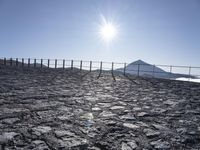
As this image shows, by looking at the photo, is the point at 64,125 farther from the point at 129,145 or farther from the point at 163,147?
the point at 163,147

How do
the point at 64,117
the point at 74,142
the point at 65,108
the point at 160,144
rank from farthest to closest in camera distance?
the point at 65,108, the point at 64,117, the point at 160,144, the point at 74,142

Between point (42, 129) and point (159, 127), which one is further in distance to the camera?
point (159, 127)

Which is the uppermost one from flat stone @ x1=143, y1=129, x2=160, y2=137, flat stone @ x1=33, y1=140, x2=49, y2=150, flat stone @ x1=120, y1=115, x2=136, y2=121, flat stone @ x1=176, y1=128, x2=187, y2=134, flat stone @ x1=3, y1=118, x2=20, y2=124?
flat stone @ x1=3, y1=118, x2=20, y2=124

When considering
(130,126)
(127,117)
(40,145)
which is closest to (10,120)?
(40,145)

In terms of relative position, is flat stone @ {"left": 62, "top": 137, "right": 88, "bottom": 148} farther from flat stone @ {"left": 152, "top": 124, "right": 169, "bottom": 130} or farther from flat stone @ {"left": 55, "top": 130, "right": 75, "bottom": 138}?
flat stone @ {"left": 152, "top": 124, "right": 169, "bottom": 130}

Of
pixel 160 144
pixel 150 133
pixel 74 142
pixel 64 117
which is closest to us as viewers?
pixel 74 142

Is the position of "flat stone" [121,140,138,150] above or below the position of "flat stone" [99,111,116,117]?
below

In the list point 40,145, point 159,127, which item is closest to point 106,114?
point 159,127

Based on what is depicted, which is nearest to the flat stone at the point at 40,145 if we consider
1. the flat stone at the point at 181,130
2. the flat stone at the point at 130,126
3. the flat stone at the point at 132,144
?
the flat stone at the point at 132,144

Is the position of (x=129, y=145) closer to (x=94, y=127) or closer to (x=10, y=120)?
(x=94, y=127)

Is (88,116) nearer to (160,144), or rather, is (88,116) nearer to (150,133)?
(150,133)

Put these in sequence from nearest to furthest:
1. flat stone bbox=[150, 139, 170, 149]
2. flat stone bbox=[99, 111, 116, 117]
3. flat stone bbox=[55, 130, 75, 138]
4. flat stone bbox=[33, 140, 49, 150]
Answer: flat stone bbox=[33, 140, 49, 150] → flat stone bbox=[150, 139, 170, 149] → flat stone bbox=[55, 130, 75, 138] → flat stone bbox=[99, 111, 116, 117]

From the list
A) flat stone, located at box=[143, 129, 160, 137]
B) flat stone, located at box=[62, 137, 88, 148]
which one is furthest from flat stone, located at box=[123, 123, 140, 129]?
flat stone, located at box=[62, 137, 88, 148]

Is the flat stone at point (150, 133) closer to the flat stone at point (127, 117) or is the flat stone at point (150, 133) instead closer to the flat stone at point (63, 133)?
the flat stone at point (127, 117)
